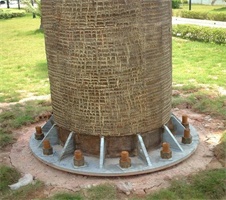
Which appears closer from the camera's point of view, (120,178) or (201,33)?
(120,178)

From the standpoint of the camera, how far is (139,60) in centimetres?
500

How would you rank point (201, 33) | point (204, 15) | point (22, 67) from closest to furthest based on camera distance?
1. point (22, 67)
2. point (201, 33)
3. point (204, 15)

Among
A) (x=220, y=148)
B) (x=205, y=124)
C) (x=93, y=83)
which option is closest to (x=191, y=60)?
(x=205, y=124)

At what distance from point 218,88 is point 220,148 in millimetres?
3821

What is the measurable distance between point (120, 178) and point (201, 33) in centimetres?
1320

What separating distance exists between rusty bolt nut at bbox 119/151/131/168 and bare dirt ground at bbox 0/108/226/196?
0.59ft

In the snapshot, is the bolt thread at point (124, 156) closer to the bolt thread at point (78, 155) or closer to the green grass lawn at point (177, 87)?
the green grass lawn at point (177, 87)

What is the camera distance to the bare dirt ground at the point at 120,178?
15.5 feet

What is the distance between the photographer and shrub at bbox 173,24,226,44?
15.6 m

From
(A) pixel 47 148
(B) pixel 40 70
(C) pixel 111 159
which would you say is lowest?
(B) pixel 40 70

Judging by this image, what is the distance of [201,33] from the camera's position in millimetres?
16734

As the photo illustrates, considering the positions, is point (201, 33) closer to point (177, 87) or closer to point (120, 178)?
point (177, 87)

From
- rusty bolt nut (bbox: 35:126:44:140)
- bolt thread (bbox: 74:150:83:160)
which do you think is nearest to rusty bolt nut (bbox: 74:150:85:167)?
bolt thread (bbox: 74:150:83:160)

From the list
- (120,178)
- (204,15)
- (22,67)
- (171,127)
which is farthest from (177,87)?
(204,15)
